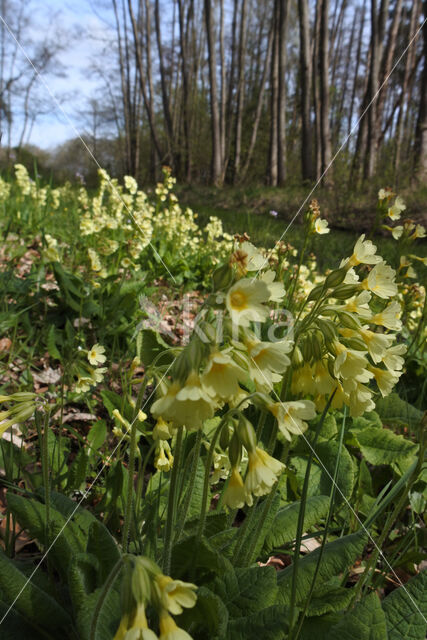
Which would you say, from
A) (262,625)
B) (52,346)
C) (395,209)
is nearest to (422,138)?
(395,209)

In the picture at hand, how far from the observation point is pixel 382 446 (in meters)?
1.77

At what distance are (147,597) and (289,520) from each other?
0.76 meters

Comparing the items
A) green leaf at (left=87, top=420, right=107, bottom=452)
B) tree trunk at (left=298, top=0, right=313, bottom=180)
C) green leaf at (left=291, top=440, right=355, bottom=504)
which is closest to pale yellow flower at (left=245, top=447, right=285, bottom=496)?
green leaf at (left=291, top=440, right=355, bottom=504)

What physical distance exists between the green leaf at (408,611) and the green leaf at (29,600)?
0.69 meters

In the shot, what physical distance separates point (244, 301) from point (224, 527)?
27.6 inches

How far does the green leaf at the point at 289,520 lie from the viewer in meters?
1.26

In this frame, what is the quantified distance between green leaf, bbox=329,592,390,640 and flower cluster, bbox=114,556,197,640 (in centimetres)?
45

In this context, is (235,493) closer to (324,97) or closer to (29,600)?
(29,600)

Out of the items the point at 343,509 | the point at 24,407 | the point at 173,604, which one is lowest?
the point at 343,509

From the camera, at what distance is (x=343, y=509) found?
1.59 metres

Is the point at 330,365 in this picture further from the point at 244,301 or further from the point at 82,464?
the point at 82,464

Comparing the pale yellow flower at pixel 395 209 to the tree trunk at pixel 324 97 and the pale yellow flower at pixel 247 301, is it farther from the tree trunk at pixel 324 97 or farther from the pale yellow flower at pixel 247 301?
the tree trunk at pixel 324 97

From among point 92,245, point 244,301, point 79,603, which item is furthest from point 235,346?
point 92,245

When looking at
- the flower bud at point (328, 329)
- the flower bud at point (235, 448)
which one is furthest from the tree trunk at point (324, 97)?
the flower bud at point (235, 448)
